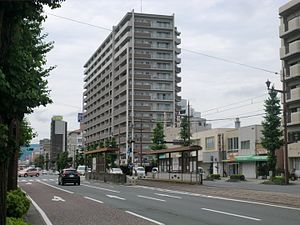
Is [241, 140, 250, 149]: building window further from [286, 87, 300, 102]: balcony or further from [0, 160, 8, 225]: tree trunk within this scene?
[0, 160, 8, 225]: tree trunk

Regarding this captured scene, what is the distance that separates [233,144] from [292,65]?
21293 mm

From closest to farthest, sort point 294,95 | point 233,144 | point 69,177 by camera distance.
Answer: point 69,177 → point 294,95 → point 233,144

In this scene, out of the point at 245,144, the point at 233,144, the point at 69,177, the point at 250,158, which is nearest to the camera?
the point at 69,177

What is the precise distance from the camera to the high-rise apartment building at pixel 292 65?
195ft

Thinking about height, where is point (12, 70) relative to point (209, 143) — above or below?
A: below

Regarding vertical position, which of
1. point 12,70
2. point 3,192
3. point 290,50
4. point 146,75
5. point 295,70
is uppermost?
point 146,75

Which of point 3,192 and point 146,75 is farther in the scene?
point 146,75

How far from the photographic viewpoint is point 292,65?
61.6 m

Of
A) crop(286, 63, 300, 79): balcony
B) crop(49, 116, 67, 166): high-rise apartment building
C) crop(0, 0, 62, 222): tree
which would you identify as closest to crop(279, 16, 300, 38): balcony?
crop(286, 63, 300, 79): balcony

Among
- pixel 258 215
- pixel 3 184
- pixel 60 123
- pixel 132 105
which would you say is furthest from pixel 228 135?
pixel 60 123

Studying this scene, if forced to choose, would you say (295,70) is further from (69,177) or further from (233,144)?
(69,177)

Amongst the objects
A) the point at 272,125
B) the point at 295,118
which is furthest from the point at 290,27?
the point at 272,125

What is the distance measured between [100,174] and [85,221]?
40804mm

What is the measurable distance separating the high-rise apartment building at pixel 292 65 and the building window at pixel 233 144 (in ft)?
51.1
